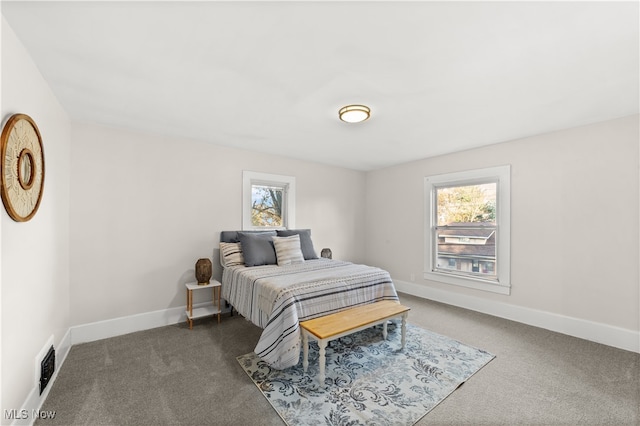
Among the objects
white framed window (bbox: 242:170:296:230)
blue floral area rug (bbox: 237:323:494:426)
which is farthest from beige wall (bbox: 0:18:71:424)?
white framed window (bbox: 242:170:296:230)

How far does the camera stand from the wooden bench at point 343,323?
7.06 feet

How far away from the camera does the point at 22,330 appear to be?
1662mm

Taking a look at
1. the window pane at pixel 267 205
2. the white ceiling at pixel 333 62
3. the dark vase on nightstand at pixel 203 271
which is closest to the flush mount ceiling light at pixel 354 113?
the white ceiling at pixel 333 62

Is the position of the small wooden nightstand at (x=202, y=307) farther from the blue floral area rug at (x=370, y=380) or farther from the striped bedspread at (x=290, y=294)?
the blue floral area rug at (x=370, y=380)

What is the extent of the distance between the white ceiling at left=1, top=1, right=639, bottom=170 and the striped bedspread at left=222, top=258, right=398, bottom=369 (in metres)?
1.66

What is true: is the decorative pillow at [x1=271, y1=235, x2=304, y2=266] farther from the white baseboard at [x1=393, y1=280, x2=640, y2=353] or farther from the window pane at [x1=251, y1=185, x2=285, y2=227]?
the white baseboard at [x1=393, y1=280, x2=640, y2=353]

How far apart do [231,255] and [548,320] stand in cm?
393

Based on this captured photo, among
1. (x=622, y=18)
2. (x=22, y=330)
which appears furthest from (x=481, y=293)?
(x=22, y=330)

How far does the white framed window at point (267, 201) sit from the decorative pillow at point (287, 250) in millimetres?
659

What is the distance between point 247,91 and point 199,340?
2.54 m

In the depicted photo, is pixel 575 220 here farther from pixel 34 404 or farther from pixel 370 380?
pixel 34 404

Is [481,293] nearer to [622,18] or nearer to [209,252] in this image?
[622,18]

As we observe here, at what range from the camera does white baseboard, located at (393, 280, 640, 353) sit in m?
2.74

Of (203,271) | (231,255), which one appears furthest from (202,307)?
(231,255)
